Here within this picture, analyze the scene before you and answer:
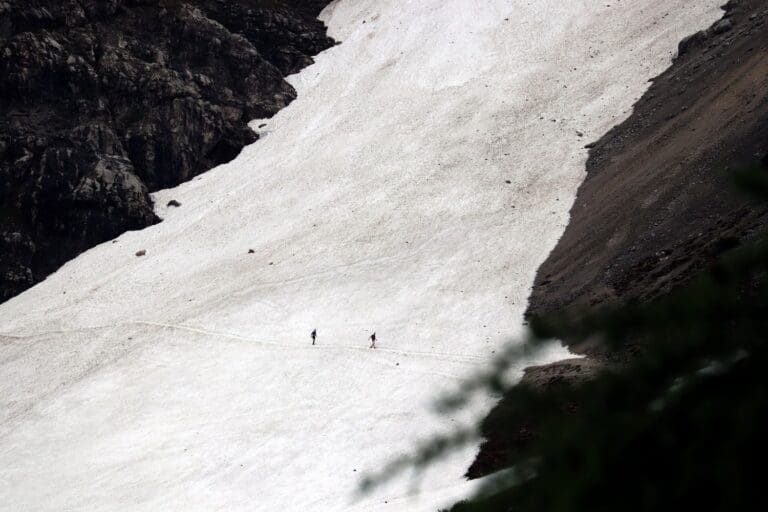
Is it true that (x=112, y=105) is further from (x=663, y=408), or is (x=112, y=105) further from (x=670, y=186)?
(x=663, y=408)

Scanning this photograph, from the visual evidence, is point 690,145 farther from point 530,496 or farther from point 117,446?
point 530,496

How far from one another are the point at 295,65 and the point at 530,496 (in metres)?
73.4

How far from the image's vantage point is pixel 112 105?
6159cm

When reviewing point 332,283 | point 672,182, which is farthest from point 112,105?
point 672,182

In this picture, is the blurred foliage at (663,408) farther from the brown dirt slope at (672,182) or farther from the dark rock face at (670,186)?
the brown dirt slope at (672,182)

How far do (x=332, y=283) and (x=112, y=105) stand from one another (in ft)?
108

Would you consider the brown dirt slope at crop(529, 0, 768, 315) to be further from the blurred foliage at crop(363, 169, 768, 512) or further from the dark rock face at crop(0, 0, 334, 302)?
the dark rock face at crop(0, 0, 334, 302)

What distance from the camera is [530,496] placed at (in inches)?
93.5

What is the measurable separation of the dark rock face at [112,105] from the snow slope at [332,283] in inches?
103

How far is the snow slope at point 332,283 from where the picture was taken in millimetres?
29828

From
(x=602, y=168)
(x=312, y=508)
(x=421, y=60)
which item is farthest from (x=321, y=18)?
(x=312, y=508)

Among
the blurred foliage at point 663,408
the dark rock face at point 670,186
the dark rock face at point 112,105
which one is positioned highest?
the dark rock face at point 112,105

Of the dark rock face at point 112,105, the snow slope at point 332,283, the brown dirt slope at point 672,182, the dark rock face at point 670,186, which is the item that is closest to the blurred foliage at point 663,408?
the dark rock face at point 670,186

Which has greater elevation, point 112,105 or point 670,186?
point 112,105
